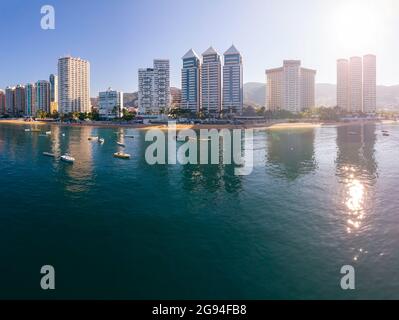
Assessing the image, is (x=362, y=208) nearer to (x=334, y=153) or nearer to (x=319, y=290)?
(x=319, y=290)

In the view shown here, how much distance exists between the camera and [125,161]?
70688 millimetres

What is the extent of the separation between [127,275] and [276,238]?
1296 cm

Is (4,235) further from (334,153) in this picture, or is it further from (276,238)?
(334,153)

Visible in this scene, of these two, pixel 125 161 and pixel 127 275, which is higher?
pixel 125 161

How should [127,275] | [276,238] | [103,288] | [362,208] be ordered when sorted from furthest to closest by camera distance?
[362,208] < [276,238] < [127,275] < [103,288]

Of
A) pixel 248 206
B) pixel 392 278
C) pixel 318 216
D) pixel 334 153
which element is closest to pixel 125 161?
pixel 248 206

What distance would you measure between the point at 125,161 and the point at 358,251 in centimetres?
5273

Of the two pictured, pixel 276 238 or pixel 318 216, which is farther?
pixel 318 216

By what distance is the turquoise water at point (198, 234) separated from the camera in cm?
2161

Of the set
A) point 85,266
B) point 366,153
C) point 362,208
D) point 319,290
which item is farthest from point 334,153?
point 85,266

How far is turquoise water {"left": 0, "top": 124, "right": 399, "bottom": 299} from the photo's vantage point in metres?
21.6

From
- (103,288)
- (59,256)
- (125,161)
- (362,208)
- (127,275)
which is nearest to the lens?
(103,288)

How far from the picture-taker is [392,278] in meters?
22.4

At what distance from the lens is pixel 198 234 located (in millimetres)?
29750
